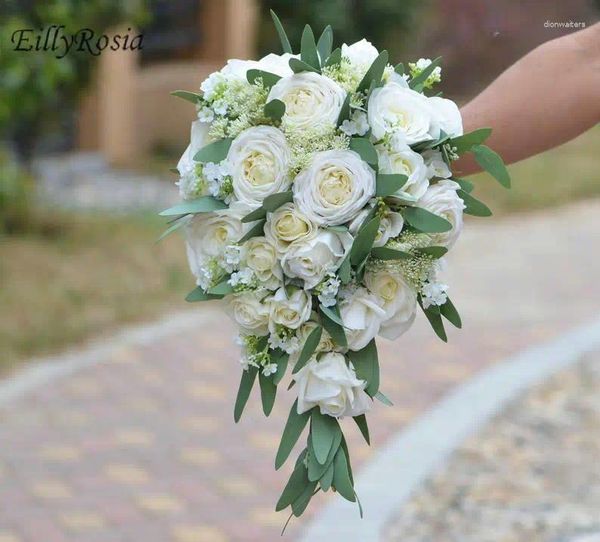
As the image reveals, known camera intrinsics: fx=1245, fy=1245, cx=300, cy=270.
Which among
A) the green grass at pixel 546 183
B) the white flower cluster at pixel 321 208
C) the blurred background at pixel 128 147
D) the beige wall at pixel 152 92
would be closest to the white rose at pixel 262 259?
the white flower cluster at pixel 321 208

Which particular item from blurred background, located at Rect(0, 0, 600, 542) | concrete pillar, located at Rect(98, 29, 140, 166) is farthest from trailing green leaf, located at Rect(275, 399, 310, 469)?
concrete pillar, located at Rect(98, 29, 140, 166)

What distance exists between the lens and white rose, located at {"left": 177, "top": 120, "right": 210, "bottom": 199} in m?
2.11

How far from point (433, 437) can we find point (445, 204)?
298cm

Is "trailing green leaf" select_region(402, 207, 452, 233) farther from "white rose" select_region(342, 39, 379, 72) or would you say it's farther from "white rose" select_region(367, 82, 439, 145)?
"white rose" select_region(342, 39, 379, 72)

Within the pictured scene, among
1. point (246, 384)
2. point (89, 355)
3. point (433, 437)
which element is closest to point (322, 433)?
point (246, 384)

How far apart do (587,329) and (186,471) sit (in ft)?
8.76

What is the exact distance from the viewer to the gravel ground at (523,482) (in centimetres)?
404

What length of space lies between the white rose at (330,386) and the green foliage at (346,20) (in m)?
10.7

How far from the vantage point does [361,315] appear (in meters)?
2.08

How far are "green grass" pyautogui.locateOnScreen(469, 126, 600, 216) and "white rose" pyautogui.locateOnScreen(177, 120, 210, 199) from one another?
7.45 m

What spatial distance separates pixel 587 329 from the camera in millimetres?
6562

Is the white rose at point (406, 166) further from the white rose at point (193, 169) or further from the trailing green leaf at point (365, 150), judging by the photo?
the white rose at point (193, 169)

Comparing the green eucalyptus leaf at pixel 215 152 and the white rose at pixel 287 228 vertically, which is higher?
the green eucalyptus leaf at pixel 215 152

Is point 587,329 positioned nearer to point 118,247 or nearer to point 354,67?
point 118,247
